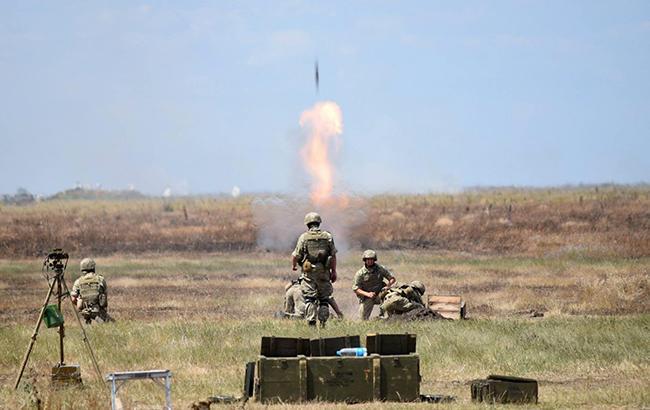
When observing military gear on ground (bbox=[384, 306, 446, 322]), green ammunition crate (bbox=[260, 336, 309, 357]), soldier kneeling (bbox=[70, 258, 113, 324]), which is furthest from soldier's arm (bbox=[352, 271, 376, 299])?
green ammunition crate (bbox=[260, 336, 309, 357])

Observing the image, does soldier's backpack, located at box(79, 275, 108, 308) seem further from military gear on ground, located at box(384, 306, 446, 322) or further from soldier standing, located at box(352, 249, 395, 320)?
military gear on ground, located at box(384, 306, 446, 322)

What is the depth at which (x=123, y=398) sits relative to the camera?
53.3 feet

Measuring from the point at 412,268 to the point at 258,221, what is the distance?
5231 mm

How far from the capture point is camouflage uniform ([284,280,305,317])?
25.9 m

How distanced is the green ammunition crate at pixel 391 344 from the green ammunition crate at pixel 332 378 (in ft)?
0.98

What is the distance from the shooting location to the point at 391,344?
16.6 m

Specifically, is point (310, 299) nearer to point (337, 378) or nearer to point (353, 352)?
point (353, 352)

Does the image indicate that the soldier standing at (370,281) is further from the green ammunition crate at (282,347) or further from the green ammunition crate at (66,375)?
the green ammunition crate at (66,375)

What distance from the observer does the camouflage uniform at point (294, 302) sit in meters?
25.9

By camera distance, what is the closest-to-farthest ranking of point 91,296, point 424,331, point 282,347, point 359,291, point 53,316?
1. point 282,347
2. point 53,316
3. point 424,331
4. point 91,296
5. point 359,291

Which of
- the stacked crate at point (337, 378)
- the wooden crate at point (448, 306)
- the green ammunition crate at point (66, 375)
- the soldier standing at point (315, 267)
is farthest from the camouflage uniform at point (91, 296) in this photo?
the stacked crate at point (337, 378)

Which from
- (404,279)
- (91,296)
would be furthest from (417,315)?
(404,279)

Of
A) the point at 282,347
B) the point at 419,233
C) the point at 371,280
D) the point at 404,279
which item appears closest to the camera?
the point at 282,347

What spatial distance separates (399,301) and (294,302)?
2.58 m
